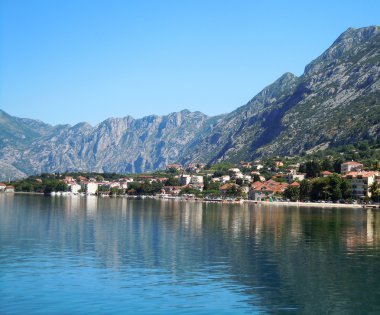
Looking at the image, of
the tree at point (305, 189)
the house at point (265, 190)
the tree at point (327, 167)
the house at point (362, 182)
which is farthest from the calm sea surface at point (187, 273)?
the tree at point (327, 167)

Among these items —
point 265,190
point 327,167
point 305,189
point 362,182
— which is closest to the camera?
point 362,182

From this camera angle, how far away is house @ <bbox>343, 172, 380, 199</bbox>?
142000mm

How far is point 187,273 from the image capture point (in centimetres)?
3306

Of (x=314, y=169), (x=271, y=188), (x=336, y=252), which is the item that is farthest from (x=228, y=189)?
(x=336, y=252)

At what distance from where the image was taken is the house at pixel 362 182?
142000 mm

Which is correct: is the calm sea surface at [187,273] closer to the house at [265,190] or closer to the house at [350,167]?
the house at [265,190]

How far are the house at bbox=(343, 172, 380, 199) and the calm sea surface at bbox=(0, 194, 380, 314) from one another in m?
91.1

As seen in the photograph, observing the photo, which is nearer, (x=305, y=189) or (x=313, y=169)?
(x=305, y=189)

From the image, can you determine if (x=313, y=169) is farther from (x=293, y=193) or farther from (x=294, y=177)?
(x=293, y=193)

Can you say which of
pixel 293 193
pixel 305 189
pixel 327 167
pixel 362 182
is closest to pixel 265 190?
pixel 293 193

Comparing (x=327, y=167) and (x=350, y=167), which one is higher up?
(x=327, y=167)

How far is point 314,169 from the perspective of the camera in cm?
17362

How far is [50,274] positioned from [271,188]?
14615cm

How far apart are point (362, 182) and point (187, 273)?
395 ft
